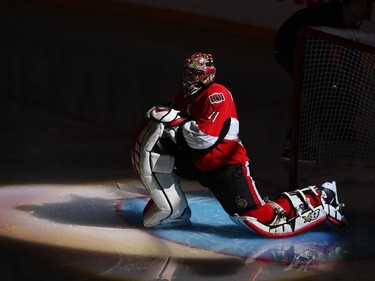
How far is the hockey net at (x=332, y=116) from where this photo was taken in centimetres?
669

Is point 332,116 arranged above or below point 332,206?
above

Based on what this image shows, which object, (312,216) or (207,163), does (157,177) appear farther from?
(312,216)

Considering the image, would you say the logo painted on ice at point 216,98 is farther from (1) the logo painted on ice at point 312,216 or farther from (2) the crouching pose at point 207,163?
(1) the logo painted on ice at point 312,216

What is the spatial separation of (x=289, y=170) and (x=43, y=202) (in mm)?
1725

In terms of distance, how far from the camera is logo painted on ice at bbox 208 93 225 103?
5520 millimetres

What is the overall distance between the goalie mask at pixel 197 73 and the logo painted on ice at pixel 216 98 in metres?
0.11

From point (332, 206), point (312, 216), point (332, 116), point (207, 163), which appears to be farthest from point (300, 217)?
point (332, 116)

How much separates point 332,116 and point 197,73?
5.96ft

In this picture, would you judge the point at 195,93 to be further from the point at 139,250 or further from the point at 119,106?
the point at 119,106

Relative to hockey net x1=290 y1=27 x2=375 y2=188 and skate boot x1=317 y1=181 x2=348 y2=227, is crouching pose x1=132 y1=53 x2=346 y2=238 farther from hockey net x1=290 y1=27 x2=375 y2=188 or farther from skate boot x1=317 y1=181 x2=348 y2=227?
hockey net x1=290 y1=27 x2=375 y2=188

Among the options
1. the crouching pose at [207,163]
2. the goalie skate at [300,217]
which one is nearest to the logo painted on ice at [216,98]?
the crouching pose at [207,163]

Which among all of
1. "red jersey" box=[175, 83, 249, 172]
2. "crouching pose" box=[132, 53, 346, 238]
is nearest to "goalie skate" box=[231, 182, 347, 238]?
"crouching pose" box=[132, 53, 346, 238]

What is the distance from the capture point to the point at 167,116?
552cm

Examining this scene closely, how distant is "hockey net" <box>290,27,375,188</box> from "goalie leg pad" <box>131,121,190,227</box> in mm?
1122
